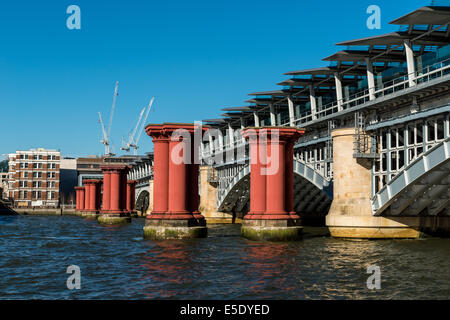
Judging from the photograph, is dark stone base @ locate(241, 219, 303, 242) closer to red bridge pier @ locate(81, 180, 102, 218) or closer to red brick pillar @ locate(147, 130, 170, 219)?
red brick pillar @ locate(147, 130, 170, 219)

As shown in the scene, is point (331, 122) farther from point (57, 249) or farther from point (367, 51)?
point (57, 249)

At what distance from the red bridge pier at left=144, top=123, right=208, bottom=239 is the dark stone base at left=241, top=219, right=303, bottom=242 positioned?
3725mm

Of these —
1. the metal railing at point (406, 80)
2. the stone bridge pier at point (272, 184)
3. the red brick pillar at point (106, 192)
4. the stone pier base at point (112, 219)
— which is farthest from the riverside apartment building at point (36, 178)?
the stone bridge pier at point (272, 184)

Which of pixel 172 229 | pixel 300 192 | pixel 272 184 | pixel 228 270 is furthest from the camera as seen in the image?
pixel 300 192

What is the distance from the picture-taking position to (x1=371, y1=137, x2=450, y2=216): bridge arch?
32094 millimetres

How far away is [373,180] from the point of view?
39656 millimetres

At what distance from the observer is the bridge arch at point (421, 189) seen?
1264 inches

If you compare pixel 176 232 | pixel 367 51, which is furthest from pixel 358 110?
pixel 176 232

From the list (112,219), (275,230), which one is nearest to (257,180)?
(275,230)

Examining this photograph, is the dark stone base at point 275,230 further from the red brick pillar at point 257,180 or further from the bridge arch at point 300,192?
the bridge arch at point 300,192

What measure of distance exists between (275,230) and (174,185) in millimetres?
7639

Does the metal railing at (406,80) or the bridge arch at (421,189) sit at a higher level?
the metal railing at (406,80)

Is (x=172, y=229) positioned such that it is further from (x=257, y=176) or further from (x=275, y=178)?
(x=275, y=178)

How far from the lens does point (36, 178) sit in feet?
525
